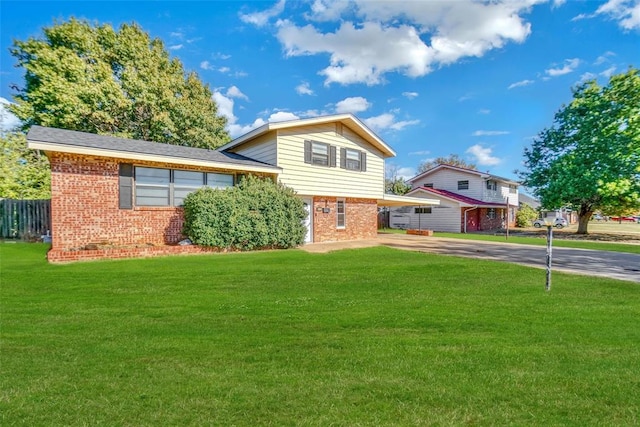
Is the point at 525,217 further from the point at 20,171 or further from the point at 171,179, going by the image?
the point at 20,171

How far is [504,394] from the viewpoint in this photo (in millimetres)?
2605

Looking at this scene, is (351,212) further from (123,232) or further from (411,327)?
(411,327)

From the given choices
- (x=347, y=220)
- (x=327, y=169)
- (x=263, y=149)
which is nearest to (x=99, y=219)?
(x=263, y=149)

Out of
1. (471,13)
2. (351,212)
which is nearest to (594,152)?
(471,13)

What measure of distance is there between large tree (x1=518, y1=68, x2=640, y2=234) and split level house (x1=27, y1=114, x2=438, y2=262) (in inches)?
587

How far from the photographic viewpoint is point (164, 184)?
12.0m

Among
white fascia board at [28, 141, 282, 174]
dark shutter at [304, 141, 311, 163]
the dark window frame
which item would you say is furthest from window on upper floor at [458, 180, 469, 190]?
Result: the dark window frame

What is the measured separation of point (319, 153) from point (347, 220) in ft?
12.9

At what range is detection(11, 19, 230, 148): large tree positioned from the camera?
67.6ft

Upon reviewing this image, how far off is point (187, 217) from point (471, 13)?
13318 mm

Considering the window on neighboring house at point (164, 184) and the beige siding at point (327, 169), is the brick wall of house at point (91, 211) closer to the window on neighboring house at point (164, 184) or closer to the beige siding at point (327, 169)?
the window on neighboring house at point (164, 184)

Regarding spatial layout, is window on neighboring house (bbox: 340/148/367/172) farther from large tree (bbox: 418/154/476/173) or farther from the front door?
large tree (bbox: 418/154/476/173)

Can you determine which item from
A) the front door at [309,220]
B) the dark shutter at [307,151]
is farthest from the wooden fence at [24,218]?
the dark shutter at [307,151]

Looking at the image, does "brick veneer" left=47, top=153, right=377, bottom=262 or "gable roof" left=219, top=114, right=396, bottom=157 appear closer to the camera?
"brick veneer" left=47, top=153, right=377, bottom=262
